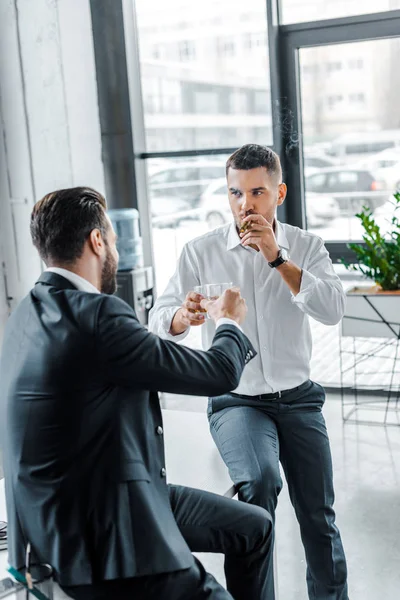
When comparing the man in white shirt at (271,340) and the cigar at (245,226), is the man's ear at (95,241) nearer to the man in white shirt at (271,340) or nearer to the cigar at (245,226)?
the man in white shirt at (271,340)

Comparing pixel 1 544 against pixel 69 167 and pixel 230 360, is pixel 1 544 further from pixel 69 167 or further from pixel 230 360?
pixel 69 167

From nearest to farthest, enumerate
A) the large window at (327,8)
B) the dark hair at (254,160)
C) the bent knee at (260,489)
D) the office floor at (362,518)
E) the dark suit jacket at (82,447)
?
the dark suit jacket at (82,447)
the bent knee at (260,489)
the dark hair at (254,160)
the office floor at (362,518)
the large window at (327,8)

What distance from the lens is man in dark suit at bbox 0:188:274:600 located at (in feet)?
4.82

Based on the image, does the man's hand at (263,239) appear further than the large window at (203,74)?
No

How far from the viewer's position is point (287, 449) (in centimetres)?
227

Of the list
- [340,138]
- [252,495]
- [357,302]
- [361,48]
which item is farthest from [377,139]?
[252,495]

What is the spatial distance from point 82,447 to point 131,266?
3034mm

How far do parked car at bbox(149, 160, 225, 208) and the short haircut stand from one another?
1.94 meters

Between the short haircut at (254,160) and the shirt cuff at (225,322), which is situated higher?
the short haircut at (254,160)

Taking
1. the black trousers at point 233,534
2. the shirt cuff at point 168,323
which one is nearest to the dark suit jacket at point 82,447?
the black trousers at point 233,534

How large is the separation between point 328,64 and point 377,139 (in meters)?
0.49

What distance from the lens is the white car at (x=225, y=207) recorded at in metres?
4.18

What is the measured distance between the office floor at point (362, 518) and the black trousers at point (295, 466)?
11.1 inches

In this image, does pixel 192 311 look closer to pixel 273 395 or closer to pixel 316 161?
pixel 273 395
